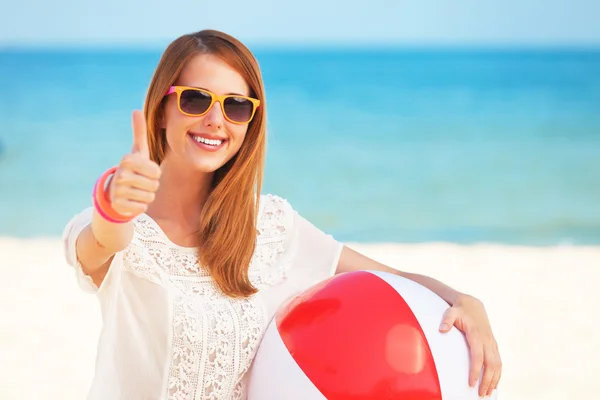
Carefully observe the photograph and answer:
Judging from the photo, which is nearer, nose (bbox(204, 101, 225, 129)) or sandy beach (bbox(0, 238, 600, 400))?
nose (bbox(204, 101, 225, 129))

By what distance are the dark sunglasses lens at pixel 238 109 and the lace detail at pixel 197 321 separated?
1.49ft

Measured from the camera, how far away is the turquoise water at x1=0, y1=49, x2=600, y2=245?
1354 centimetres

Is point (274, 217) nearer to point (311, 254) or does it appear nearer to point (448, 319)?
point (311, 254)

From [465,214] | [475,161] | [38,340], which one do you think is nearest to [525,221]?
[465,214]

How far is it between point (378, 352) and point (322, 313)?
9.2 inches

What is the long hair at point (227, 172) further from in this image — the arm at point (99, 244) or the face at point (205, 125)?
the arm at point (99, 244)

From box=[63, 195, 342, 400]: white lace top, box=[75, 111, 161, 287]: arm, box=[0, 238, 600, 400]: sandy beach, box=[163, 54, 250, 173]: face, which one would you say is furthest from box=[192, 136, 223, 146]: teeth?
box=[0, 238, 600, 400]: sandy beach

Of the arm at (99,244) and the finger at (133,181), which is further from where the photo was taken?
the arm at (99,244)

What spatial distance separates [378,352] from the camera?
2629 mm

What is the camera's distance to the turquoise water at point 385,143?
13539 mm

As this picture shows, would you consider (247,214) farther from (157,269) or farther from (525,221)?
(525,221)

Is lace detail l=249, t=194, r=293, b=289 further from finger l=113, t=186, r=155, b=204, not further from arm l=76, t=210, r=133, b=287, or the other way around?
finger l=113, t=186, r=155, b=204

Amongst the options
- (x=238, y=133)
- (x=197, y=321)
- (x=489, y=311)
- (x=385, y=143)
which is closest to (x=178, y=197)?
(x=238, y=133)

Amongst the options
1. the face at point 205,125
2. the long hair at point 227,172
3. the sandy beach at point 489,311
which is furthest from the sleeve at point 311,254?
the sandy beach at point 489,311
